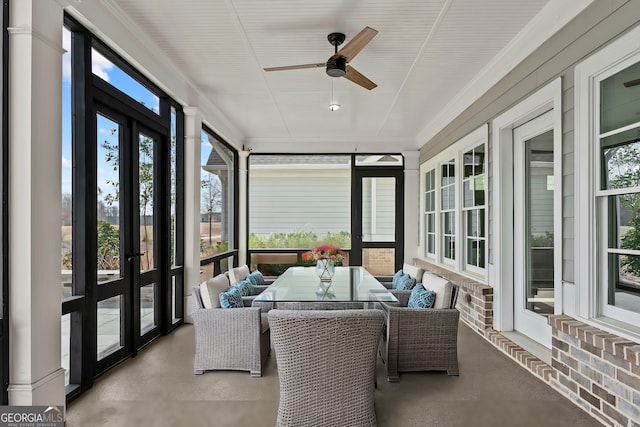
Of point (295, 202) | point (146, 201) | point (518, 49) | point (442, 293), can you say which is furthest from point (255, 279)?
point (518, 49)

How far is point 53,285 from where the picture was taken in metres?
2.58

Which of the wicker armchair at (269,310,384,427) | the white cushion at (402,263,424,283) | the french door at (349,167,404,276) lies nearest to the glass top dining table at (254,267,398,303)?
the white cushion at (402,263,424,283)

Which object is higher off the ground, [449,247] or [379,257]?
[449,247]

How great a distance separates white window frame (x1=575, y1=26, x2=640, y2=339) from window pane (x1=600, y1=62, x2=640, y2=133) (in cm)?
4

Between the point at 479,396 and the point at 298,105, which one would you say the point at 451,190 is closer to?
the point at 298,105

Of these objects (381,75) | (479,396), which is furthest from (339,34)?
(479,396)

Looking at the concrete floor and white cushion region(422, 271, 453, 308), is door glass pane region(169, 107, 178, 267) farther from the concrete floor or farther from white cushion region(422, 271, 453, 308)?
white cushion region(422, 271, 453, 308)

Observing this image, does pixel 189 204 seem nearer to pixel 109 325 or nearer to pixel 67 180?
pixel 109 325

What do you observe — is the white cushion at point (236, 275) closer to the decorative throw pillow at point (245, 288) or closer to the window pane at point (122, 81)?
the decorative throw pillow at point (245, 288)

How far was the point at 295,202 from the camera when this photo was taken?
843 cm

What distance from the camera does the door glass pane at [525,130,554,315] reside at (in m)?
3.93

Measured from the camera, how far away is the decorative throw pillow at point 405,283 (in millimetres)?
4523

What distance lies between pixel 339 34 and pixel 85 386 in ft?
10.9

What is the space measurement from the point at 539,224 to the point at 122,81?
4010 millimetres
